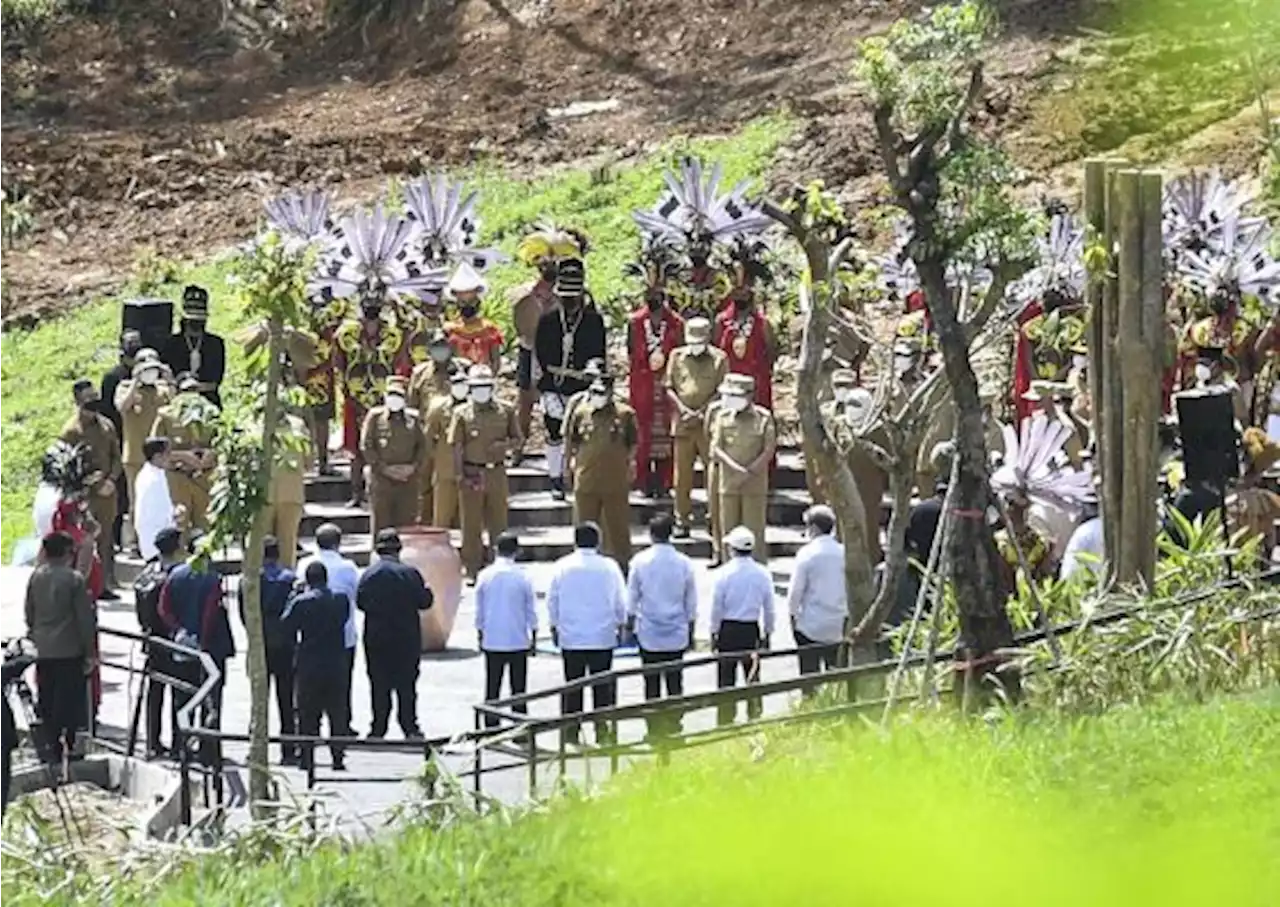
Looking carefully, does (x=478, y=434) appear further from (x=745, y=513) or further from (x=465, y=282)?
(x=465, y=282)

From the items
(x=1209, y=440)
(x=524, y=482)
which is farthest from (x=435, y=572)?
(x=1209, y=440)

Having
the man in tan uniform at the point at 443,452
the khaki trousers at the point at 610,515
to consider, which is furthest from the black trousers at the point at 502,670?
the man in tan uniform at the point at 443,452

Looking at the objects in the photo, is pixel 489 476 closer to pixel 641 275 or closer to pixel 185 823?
pixel 641 275

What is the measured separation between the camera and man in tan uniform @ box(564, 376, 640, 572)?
58.3 ft

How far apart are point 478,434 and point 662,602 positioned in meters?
4.46

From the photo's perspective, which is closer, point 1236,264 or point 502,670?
point 502,670

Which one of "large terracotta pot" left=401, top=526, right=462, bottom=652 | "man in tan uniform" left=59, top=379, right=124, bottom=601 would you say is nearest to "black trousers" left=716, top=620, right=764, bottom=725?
"large terracotta pot" left=401, top=526, right=462, bottom=652

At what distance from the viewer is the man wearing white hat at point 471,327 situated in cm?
2019

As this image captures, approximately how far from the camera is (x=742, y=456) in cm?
1778

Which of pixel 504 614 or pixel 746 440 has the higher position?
pixel 746 440

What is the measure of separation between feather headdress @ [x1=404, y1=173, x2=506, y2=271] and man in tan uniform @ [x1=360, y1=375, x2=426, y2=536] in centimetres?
326

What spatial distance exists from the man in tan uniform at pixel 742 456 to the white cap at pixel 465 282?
10.6 feet

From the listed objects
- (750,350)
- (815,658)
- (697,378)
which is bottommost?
(815,658)

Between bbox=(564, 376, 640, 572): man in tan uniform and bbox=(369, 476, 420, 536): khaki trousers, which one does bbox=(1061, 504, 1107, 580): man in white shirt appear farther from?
bbox=(369, 476, 420, 536): khaki trousers
